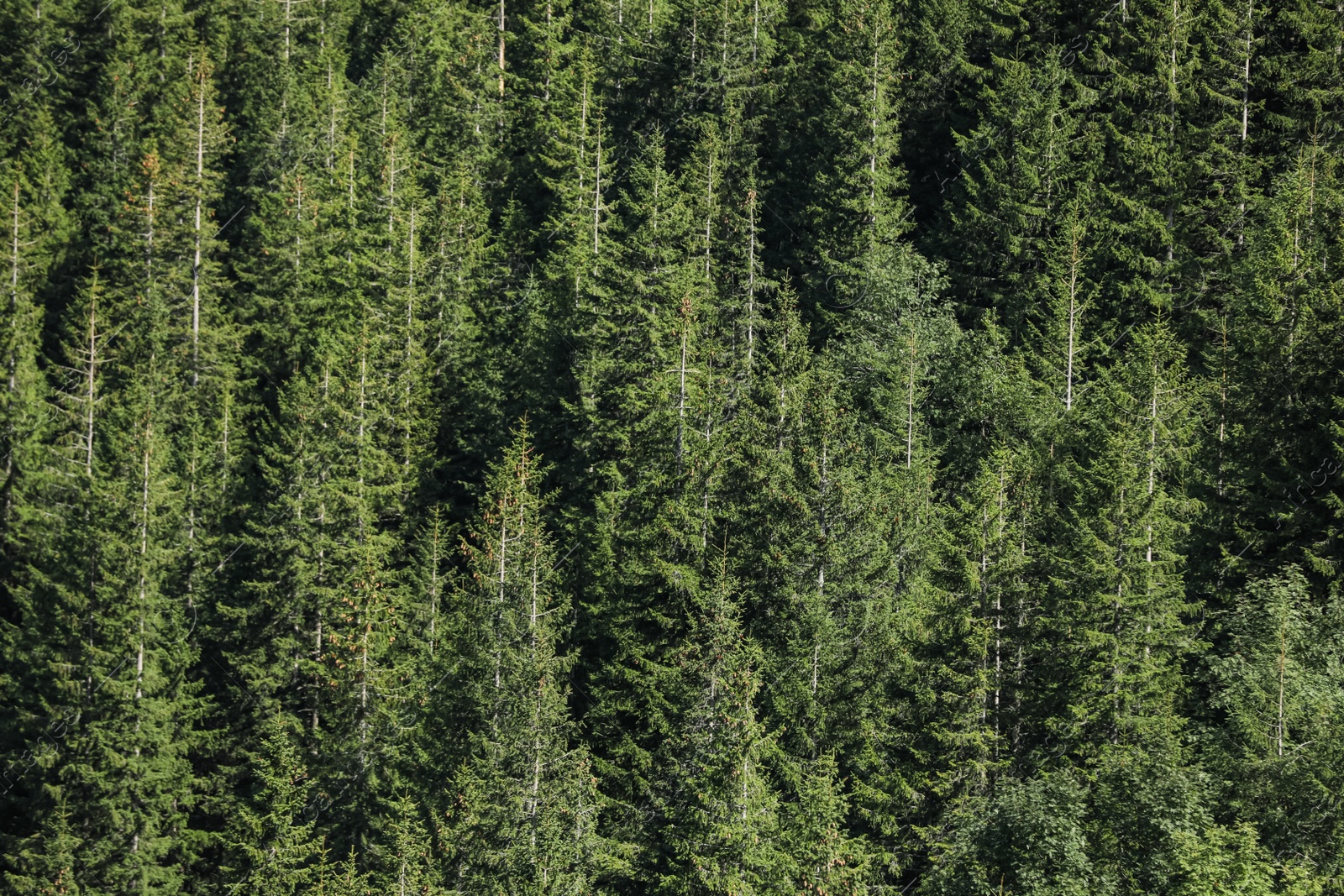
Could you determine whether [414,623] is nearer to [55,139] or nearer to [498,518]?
[498,518]

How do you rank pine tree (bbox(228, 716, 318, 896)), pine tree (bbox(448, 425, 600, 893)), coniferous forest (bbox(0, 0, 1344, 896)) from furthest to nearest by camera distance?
pine tree (bbox(228, 716, 318, 896)), pine tree (bbox(448, 425, 600, 893)), coniferous forest (bbox(0, 0, 1344, 896))

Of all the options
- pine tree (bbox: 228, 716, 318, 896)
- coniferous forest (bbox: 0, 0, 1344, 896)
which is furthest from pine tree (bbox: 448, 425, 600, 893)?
pine tree (bbox: 228, 716, 318, 896)

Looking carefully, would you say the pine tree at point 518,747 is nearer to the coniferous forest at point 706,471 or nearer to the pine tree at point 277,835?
the coniferous forest at point 706,471

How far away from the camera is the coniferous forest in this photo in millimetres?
36438

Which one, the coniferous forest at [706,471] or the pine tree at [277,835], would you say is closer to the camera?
the coniferous forest at [706,471]

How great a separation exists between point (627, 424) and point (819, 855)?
15350 mm

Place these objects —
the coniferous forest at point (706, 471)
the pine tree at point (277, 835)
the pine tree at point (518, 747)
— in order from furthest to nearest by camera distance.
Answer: the pine tree at point (277, 835) < the pine tree at point (518, 747) < the coniferous forest at point (706, 471)

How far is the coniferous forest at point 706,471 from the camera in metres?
36.4

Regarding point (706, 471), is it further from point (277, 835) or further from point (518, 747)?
point (277, 835)

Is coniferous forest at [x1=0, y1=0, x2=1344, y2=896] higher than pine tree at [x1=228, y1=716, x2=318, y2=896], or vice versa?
coniferous forest at [x1=0, y1=0, x2=1344, y2=896]

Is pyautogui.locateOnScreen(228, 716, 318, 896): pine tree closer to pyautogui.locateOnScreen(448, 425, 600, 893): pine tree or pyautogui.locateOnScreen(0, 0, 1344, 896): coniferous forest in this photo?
pyautogui.locateOnScreen(0, 0, 1344, 896): coniferous forest

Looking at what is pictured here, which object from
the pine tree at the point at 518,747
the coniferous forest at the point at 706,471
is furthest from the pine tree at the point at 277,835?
the pine tree at the point at 518,747

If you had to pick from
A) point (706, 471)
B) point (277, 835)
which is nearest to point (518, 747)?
point (277, 835)

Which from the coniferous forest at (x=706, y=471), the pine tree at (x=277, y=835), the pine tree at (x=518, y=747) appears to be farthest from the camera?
the pine tree at (x=277, y=835)
